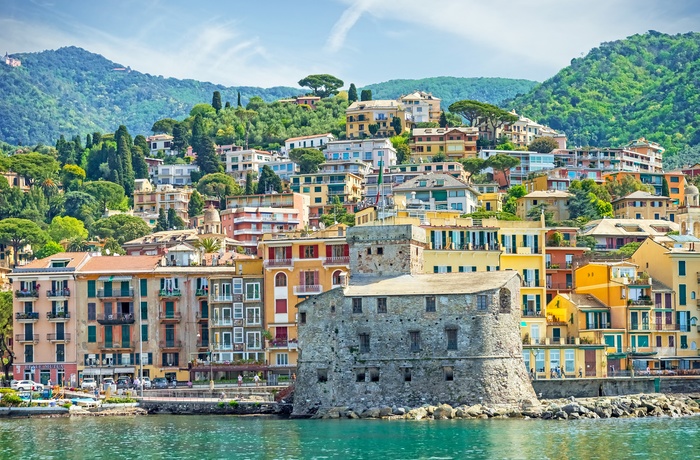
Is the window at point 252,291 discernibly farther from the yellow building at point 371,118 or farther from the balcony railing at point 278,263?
the yellow building at point 371,118

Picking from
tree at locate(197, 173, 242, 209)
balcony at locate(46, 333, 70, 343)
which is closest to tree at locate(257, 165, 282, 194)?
tree at locate(197, 173, 242, 209)

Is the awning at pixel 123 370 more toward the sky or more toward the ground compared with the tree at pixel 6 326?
more toward the ground

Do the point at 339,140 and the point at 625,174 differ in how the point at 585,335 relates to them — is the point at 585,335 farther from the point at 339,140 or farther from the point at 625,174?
the point at 339,140

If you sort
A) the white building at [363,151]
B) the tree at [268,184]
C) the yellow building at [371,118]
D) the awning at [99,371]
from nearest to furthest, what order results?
the awning at [99,371] < the tree at [268,184] < the white building at [363,151] < the yellow building at [371,118]

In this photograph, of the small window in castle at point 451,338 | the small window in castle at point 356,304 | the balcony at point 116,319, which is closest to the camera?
the small window in castle at point 451,338

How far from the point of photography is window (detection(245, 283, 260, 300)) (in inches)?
3378

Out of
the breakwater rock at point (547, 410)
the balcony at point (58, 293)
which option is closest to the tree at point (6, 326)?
the balcony at point (58, 293)

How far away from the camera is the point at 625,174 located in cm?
15138

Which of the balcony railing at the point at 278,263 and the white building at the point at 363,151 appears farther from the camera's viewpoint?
the white building at the point at 363,151

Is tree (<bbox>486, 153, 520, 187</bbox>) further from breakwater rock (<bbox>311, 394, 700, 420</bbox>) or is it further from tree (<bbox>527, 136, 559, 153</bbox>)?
breakwater rock (<bbox>311, 394, 700, 420</bbox>)

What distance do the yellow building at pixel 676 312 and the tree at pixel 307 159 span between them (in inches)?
3146

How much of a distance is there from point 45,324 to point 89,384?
8.11 meters

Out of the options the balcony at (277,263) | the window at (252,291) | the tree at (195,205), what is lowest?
the window at (252,291)

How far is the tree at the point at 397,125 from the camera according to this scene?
570 ft
